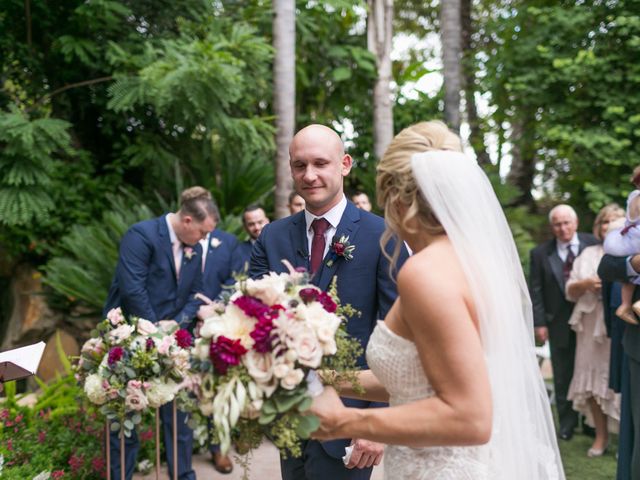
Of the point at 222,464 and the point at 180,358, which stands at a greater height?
the point at 180,358

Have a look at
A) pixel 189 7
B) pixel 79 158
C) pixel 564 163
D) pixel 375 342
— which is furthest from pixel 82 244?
pixel 564 163

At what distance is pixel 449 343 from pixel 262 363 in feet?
1.78

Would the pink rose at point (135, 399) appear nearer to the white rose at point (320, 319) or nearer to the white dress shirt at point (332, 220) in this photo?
the white dress shirt at point (332, 220)

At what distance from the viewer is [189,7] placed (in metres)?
9.20

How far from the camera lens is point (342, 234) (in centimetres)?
312

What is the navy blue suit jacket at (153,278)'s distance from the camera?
17.0 ft

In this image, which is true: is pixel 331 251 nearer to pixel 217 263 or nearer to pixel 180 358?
pixel 180 358

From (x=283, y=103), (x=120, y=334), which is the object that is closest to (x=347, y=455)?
(x=120, y=334)

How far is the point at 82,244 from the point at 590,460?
5.53 m

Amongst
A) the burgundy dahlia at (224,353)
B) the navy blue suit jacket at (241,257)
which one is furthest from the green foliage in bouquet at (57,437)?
the burgundy dahlia at (224,353)

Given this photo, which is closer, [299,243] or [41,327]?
[299,243]

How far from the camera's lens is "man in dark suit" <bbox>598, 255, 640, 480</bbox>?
415 centimetres

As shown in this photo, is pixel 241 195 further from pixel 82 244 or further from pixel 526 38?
pixel 526 38

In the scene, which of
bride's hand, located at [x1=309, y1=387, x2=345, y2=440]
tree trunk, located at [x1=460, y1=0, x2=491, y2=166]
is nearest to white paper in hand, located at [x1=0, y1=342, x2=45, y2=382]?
bride's hand, located at [x1=309, y1=387, x2=345, y2=440]
